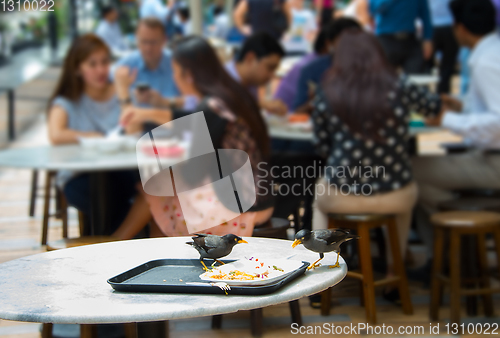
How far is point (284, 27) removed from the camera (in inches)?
329

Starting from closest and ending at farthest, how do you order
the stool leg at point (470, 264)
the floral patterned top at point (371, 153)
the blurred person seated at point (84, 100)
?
the floral patterned top at point (371, 153), the stool leg at point (470, 264), the blurred person seated at point (84, 100)

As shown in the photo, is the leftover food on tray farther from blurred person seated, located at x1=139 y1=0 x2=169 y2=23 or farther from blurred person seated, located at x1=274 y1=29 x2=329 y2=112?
blurred person seated, located at x1=139 y1=0 x2=169 y2=23

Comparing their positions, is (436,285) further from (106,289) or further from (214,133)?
(106,289)

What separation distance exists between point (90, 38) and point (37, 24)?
4820 millimetres

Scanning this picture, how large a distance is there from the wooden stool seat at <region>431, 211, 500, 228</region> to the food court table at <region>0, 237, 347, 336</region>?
1.42m

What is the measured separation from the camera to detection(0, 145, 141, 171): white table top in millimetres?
2695

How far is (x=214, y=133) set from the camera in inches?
102

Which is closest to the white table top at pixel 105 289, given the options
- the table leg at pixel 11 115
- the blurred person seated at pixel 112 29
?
the table leg at pixel 11 115

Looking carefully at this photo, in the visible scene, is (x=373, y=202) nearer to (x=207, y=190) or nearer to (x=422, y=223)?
(x=422, y=223)

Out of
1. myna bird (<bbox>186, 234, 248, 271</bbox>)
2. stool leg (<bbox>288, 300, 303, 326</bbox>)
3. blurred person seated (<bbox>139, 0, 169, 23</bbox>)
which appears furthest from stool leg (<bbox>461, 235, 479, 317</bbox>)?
blurred person seated (<bbox>139, 0, 169, 23</bbox>)

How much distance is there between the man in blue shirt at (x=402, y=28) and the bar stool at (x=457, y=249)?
9.14 ft

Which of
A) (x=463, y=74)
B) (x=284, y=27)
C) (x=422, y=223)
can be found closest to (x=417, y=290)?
(x=422, y=223)

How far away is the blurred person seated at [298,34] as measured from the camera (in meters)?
9.08

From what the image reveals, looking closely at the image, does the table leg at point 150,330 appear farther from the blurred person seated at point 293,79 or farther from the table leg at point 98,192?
the blurred person seated at point 293,79
